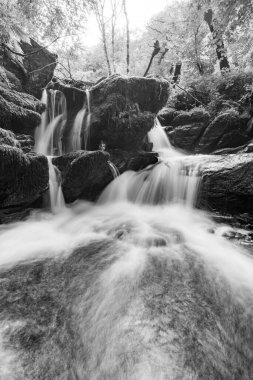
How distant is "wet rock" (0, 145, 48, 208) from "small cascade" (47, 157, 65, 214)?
555 mm

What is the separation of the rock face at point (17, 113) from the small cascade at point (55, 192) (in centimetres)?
162

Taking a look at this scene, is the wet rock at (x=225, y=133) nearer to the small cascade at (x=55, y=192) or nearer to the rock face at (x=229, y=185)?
the rock face at (x=229, y=185)

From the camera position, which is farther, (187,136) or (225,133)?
(187,136)

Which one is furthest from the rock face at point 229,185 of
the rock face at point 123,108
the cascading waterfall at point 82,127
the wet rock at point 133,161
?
the cascading waterfall at point 82,127

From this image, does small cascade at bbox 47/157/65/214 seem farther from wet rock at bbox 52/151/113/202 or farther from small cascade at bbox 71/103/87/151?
small cascade at bbox 71/103/87/151

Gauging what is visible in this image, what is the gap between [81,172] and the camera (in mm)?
6176

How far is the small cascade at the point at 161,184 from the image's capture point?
6.39 m

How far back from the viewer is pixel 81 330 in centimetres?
209

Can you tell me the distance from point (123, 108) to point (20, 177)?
15.5ft

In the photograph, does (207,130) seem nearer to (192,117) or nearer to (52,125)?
(192,117)

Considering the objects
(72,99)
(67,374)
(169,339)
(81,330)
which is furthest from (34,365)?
(72,99)

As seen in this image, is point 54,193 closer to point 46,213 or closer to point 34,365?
point 46,213

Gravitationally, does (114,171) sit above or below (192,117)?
below

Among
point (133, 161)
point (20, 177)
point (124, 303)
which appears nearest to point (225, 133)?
point (133, 161)
